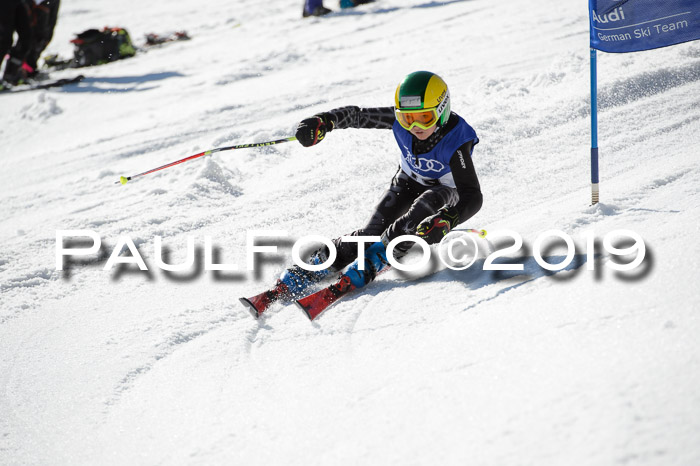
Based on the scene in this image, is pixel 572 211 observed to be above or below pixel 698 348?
above

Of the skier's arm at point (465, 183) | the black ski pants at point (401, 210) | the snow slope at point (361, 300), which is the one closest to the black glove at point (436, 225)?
the skier's arm at point (465, 183)

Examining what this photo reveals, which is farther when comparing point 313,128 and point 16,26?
point 16,26

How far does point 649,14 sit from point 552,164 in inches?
72.7

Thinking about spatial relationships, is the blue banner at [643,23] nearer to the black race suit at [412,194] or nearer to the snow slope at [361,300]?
the snow slope at [361,300]

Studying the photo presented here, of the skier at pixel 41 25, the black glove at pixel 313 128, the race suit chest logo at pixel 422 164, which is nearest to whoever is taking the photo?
the race suit chest logo at pixel 422 164

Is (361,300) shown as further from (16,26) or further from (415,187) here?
(16,26)

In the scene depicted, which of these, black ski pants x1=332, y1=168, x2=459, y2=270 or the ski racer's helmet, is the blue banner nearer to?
the ski racer's helmet

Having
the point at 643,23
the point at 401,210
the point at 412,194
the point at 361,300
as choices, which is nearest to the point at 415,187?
the point at 412,194

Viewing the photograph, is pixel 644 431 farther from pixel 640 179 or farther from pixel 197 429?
pixel 640 179

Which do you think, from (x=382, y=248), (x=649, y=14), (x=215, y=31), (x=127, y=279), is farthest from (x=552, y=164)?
(x=215, y=31)

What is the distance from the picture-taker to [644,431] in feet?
6.44

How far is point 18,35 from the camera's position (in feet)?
38.5

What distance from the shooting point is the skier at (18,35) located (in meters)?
11.2

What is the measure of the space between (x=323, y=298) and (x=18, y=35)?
11.2m
